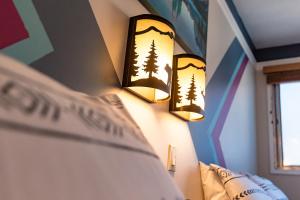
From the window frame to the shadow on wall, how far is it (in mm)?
2440

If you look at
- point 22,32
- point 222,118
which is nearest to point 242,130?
point 222,118

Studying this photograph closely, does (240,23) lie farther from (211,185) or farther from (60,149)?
(60,149)

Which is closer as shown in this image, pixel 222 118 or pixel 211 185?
pixel 211 185

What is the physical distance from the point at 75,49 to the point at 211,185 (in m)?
1.05

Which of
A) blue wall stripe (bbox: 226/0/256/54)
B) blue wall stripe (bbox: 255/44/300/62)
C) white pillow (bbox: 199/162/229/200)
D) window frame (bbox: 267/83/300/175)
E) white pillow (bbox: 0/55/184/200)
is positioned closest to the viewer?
white pillow (bbox: 0/55/184/200)

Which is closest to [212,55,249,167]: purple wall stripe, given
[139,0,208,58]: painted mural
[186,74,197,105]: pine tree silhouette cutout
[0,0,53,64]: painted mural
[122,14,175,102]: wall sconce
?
[139,0,208,58]: painted mural

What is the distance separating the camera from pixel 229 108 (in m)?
2.38

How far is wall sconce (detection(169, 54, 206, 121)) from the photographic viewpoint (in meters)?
1.44

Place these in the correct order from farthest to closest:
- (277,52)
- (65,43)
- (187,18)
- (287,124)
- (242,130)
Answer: (277,52) < (287,124) < (242,130) < (187,18) < (65,43)

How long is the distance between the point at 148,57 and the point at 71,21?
1.06 ft

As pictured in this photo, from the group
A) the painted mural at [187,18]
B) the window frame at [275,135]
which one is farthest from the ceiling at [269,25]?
the painted mural at [187,18]

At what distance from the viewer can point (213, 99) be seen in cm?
209

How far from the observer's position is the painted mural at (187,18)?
147cm

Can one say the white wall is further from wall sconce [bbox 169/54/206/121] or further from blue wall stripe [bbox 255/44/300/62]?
wall sconce [bbox 169/54/206/121]
